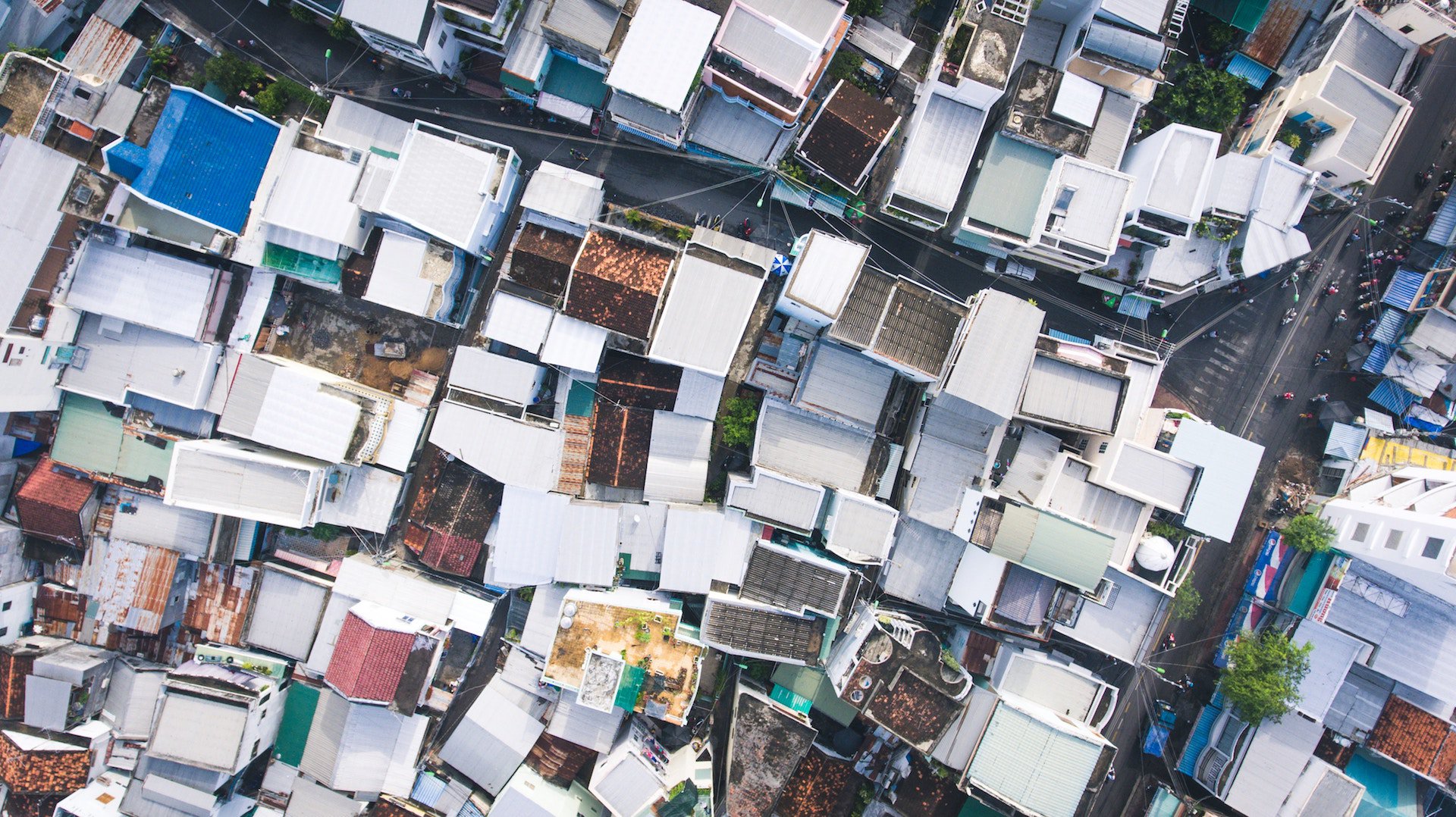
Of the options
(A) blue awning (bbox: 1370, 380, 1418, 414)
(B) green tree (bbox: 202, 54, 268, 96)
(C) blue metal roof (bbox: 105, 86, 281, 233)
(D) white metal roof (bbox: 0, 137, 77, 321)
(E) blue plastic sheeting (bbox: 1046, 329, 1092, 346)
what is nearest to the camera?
(D) white metal roof (bbox: 0, 137, 77, 321)

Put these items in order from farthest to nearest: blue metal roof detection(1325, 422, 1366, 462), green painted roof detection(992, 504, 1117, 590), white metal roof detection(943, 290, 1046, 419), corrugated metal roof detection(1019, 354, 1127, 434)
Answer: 1. blue metal roof detection(1325, 422, 1366, 462)
2. corrugated metal roof detection(1019, 354, 1127, 434)
3. green painted roof detection(992, 504, 1117, 590)
4. white metal roof detection(943, 290, 1046, 419)

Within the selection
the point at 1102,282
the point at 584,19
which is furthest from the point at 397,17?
the point at 1102,282

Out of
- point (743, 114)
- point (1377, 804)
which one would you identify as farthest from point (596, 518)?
point (1377, 804)

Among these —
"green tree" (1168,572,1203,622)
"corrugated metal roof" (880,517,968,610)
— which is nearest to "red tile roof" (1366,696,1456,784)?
"green tree" (1168,572,1203,622)

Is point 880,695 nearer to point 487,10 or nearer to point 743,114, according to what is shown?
point 743,114

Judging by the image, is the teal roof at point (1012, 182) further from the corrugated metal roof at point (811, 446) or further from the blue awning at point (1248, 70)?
the corrugated metal roof at point (811, 446)

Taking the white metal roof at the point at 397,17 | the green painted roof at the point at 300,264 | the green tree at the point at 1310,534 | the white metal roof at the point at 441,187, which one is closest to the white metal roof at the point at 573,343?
the white metal roof at the point at 441,187

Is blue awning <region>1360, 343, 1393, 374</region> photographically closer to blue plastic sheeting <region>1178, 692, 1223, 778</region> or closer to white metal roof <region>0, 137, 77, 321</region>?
blue plastic sheeting <region>1178, 692, 1223, 778</region>

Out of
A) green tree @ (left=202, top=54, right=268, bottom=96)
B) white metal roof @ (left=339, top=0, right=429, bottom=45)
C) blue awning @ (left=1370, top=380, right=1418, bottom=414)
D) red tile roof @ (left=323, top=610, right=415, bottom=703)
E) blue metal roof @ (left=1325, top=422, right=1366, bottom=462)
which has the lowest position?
red tile roof @ (left=323, top=610, right=415, bottom=703)
